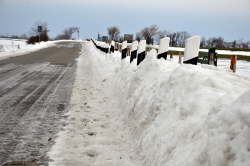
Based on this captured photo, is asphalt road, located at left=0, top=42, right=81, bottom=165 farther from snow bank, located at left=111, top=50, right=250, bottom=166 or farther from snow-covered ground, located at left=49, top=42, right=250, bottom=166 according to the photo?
snow bank, located at left=111, top=50, right=250, bottom=166

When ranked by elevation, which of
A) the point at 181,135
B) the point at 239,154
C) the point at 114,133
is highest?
the point at 239,154

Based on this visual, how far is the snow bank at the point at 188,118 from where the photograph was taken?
255 centimetres

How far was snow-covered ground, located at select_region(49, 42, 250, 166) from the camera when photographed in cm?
264

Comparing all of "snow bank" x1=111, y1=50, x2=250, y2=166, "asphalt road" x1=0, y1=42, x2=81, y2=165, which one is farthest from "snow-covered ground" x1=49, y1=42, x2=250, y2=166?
"asphalt road" x1=0, y1=42, x2=81, y2=165

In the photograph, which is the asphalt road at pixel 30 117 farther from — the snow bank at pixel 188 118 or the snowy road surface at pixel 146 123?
the snow bank at pixel 188 118

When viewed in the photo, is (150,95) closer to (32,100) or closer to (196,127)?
(196,127)

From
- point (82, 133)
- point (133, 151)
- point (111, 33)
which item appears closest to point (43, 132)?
point (82, 133)

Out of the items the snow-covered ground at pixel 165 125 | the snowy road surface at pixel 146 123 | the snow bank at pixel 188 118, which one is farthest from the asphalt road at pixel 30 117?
the snow bank at pixel 188 118

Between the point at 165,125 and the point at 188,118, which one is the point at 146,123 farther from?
the point at 188,118

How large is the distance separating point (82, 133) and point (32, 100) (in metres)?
2.69

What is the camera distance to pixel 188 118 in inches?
147

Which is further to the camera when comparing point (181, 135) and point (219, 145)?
point (181, 135)

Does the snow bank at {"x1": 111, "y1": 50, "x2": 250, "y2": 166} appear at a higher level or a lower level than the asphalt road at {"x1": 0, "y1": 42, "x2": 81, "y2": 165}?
higher

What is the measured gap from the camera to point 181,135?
3502 millimetres
